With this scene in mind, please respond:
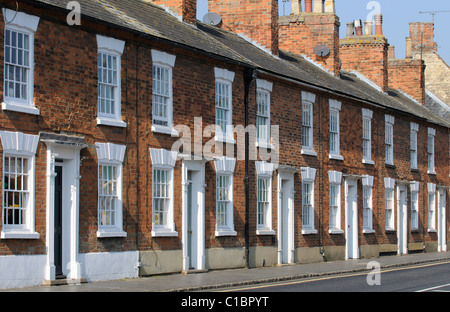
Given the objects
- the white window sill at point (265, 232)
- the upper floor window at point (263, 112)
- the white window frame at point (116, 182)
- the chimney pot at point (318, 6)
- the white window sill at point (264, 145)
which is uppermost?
the chimney pot at point (318, 6)

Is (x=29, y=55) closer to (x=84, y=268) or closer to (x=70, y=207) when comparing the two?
(x=70, y=207)

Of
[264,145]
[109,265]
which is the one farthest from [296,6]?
[109,265]

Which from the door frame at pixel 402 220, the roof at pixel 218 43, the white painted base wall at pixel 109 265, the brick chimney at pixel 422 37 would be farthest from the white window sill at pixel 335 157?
the brick chimney at pixel 422 37

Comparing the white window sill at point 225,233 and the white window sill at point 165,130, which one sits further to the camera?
the white window sill at point 225,233

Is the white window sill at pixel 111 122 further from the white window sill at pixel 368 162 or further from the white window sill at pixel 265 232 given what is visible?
the white window sill at pixel 368 162

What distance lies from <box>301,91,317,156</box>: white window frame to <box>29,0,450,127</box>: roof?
56cm

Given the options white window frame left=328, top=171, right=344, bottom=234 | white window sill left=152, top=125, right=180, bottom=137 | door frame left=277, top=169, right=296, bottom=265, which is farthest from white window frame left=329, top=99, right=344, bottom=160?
white window sill left=152, top=125, right=180, bottom=137

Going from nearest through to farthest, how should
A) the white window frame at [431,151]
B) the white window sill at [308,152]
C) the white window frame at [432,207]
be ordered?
the white window sill at [308,152]
the white window frame at [432,207]
the white window frame at [431,151]

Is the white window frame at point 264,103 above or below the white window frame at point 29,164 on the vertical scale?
above

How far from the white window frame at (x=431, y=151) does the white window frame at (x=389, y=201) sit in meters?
5.76

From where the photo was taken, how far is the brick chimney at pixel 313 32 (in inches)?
1433

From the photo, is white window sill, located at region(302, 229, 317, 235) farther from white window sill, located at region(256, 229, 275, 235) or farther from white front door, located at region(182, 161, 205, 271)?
white front door, located at region(182, 161, 205, 271)

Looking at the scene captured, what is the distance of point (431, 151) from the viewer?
1714 inches

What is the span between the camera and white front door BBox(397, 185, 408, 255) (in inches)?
1519
